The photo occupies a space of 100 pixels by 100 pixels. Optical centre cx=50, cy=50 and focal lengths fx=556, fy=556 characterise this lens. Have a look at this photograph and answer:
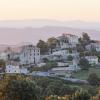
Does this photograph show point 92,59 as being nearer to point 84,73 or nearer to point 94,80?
point 84,73

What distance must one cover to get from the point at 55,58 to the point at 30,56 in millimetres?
3083

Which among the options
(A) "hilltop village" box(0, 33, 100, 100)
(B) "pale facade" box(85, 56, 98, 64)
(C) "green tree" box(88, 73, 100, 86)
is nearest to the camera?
(A) "hilltop village" box(0, 33, 100, 100)

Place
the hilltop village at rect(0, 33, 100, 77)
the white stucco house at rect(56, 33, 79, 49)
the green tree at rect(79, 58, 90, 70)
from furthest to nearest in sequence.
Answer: the white stucco house at rect(56, 33, 79, 49)
the green tree at rect(79, 58, 90, 70)
the hilltop village at rect(0, 33, 100, 77)

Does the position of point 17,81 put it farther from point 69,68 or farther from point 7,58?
point 7,58

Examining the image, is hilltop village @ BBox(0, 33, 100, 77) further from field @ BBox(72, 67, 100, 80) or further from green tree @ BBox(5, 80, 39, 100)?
green tree @ BBox(5, 80, 39, 100)

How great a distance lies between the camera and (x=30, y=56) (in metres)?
65.3

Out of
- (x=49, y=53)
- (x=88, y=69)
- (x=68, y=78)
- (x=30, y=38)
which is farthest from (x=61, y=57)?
(x=30, y=38)

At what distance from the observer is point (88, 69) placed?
56844mm

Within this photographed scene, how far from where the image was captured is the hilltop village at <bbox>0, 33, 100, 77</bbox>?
5675 centimetres

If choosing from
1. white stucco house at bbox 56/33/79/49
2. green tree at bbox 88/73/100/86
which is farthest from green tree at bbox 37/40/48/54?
green tree at bbox 88/73/100/86

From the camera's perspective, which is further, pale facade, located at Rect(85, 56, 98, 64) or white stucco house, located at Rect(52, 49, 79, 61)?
white stucco house, located at Rect(52, 49, 79, 61)

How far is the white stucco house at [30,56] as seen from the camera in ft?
213

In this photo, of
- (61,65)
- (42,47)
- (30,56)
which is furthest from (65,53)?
(61,65)

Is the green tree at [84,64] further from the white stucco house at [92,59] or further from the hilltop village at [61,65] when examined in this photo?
the white stucco house at [92,59]
